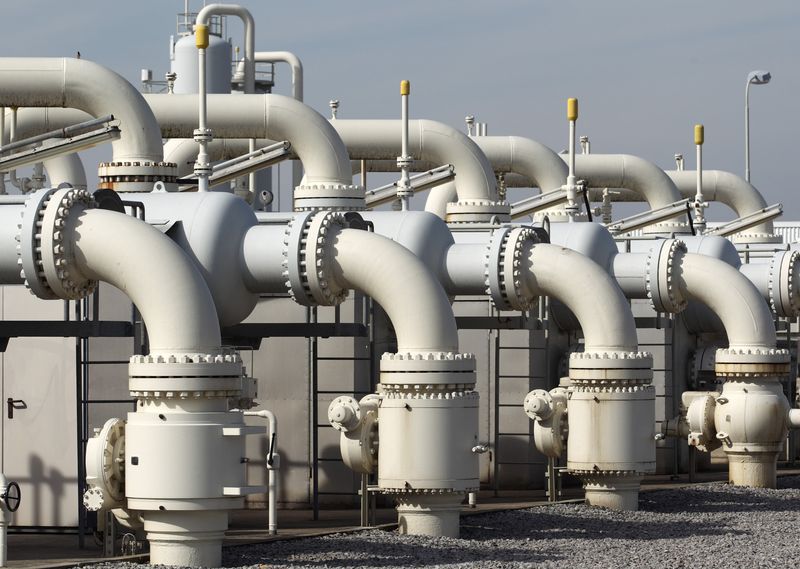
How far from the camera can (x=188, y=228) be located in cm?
1748

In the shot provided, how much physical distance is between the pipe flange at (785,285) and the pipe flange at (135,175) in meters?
11.0

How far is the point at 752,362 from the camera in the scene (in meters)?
23.8

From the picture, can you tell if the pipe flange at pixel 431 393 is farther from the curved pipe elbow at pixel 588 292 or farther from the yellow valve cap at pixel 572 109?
the yellow valve cap at pixel 572 109

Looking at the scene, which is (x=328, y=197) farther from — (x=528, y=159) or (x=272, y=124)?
(x=528, y=159)

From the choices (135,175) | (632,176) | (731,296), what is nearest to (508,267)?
(731,296)

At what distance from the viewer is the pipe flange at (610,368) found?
20.6 m

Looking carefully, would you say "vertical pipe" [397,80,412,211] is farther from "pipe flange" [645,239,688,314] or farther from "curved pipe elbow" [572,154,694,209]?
"curved pipe elbow" [572,154,694,209]

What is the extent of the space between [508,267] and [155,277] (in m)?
6.63

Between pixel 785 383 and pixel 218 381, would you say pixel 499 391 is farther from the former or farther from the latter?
pixel 218 381

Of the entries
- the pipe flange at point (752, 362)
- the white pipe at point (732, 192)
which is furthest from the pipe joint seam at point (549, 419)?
the white pipe at point (732, 192)

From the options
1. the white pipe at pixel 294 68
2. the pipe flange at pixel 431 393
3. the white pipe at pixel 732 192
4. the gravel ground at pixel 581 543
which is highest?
the white pipe at pixel 294 68

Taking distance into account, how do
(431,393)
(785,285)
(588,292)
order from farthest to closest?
1. (785,285)
2. (588,292)
3. (431,393)

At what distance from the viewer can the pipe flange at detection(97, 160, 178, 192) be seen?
19641 mm

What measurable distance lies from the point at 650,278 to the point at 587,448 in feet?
11.8
